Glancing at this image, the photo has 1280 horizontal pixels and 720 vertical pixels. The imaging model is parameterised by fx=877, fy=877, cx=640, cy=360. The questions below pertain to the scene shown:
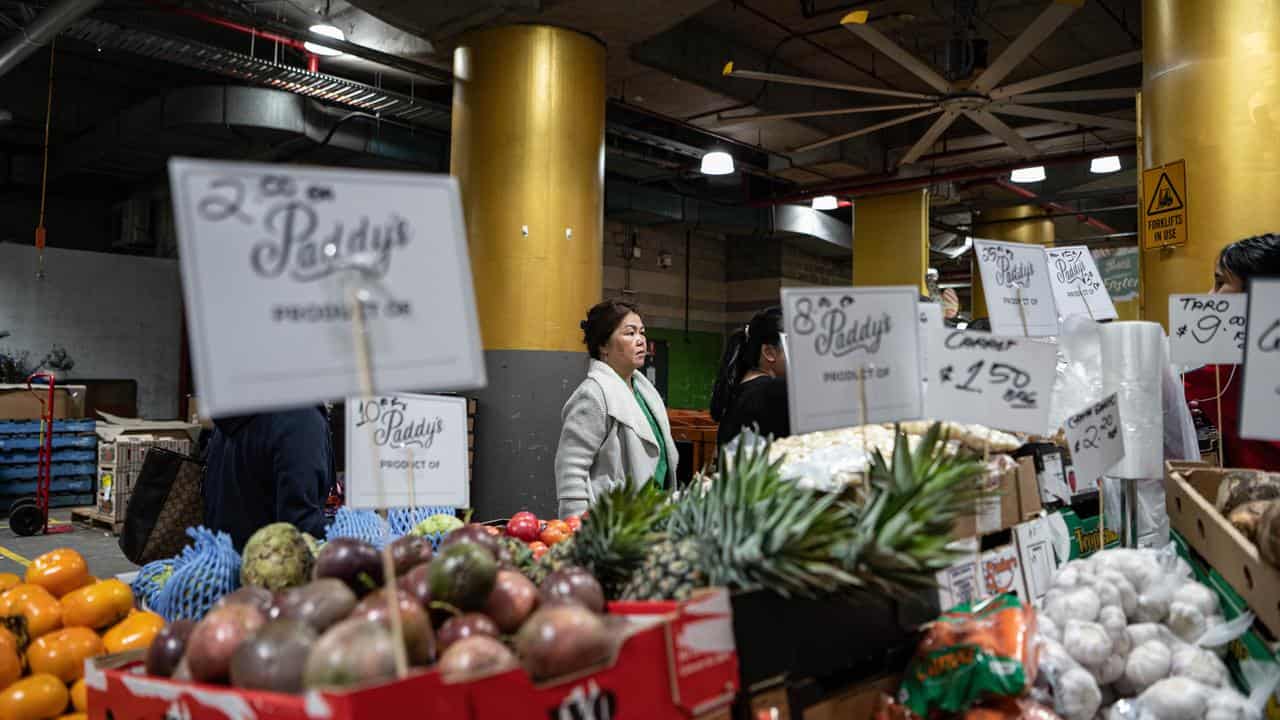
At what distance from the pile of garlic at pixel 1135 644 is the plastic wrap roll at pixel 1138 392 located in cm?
40

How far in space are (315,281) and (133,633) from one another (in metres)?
1.03

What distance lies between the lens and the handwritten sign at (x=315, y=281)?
99 centimetres

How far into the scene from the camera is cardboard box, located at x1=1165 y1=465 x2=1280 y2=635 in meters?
1.47

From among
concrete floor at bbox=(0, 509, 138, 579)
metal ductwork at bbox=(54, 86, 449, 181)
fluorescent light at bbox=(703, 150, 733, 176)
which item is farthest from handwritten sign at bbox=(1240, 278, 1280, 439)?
metal ductwork at bbox=(54, 86, 449, 181)

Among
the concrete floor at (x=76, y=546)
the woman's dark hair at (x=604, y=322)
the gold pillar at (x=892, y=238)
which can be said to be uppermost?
the gold pillar at (x=892, y=238)

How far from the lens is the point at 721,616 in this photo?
3.95ft

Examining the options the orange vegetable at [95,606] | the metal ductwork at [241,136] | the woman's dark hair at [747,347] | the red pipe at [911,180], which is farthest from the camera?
the red pipe at [911,180]

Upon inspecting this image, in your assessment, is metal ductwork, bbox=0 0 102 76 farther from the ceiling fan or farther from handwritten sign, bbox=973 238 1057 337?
handwritten sign, bbox=973 238 1057 337

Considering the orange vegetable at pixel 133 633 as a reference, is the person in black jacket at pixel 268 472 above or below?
above

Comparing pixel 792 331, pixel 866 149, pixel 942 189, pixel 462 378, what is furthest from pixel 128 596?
pixel 942 189

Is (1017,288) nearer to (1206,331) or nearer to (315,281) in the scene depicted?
(1206,331)

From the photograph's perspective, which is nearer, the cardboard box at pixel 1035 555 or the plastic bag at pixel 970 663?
the plastic bag at pixel 970 663

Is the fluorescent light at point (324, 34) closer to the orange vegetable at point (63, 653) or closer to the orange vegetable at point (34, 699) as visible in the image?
the orange vegetable at point (63, 653)

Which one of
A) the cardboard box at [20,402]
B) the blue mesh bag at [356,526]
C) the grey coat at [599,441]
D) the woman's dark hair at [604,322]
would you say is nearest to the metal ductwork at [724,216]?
the cardboard box at [20,402]
